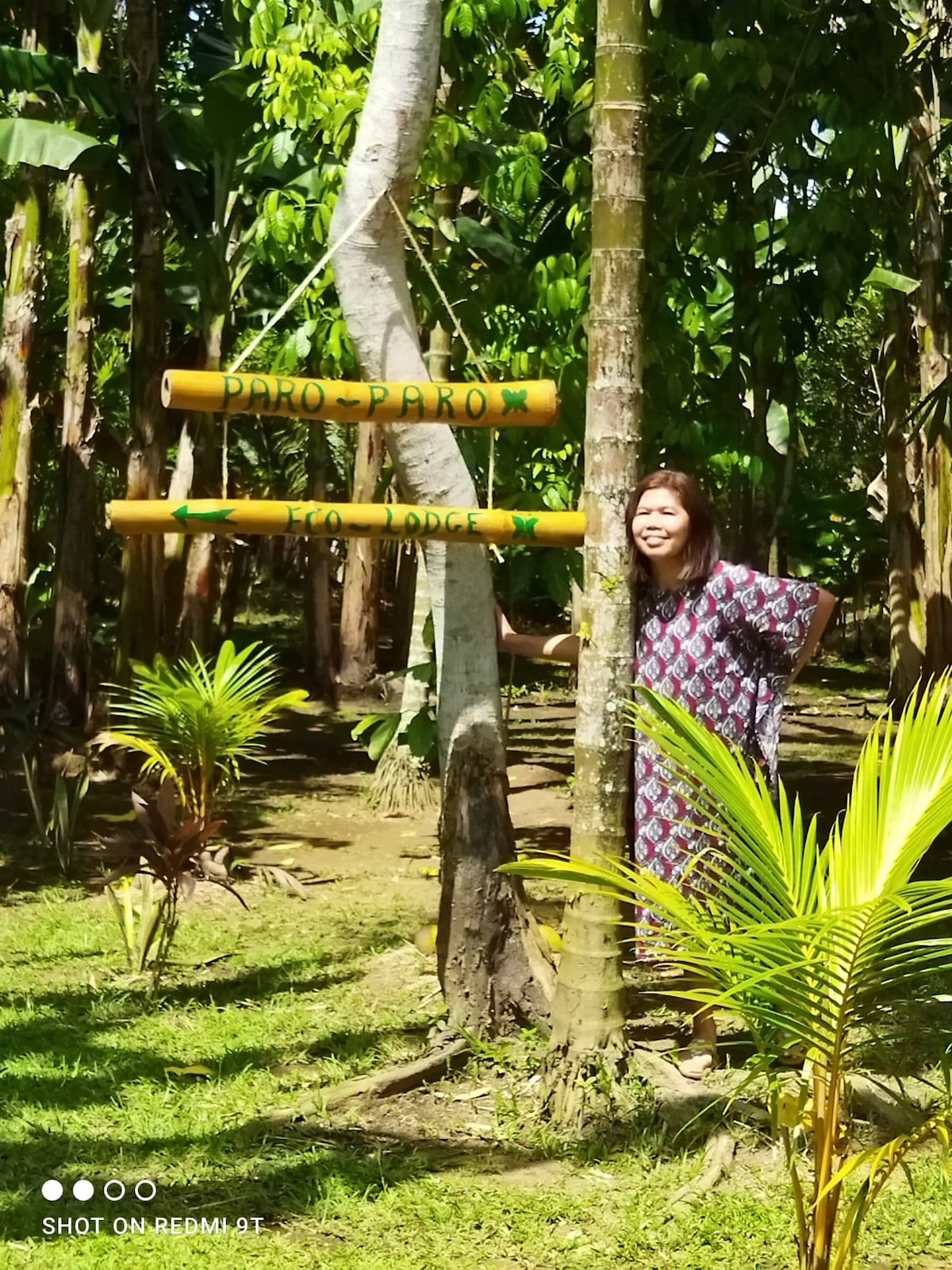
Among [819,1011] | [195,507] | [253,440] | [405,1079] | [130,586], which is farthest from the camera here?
[253,440]

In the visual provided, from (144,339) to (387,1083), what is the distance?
676cm

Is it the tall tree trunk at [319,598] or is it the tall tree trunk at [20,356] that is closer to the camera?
the tall tree trunk at [20,356]

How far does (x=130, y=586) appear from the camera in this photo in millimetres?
9836

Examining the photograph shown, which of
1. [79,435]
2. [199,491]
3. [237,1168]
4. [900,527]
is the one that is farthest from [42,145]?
[237,1168]

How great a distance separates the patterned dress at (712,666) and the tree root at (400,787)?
5.38 meters

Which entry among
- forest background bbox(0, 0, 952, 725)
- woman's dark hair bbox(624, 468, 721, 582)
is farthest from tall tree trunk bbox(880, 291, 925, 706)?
woman's dark hair bbox(624, 468, 721, 582)

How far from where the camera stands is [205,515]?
11.8ft

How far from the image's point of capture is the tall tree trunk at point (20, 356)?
10445 millimetres

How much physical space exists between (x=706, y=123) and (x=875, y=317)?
541 inches

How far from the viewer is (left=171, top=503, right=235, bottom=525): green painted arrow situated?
3.58m

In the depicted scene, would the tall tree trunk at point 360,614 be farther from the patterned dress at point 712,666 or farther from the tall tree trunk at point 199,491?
the patterned dress at point 712,666

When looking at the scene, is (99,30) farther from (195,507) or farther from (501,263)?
(195,507)

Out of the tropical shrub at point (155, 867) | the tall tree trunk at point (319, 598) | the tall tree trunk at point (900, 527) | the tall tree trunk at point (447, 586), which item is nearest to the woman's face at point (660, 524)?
the tall tree trunk at point (447, 586)

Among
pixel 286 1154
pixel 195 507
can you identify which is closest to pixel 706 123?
pixel 195 507
